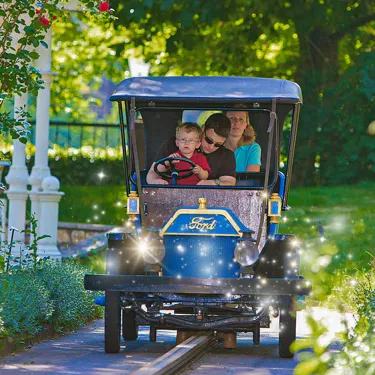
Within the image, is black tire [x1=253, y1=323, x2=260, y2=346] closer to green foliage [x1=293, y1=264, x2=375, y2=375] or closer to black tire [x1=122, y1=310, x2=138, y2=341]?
black tire [x1=122, y1=310, x2=138, y2=341]

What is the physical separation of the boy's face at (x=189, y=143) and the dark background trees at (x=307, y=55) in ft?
29.8

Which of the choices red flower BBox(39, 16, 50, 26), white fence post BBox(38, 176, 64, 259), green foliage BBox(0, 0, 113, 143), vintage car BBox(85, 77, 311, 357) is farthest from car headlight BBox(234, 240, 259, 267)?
white fence post BBox(38, 176, 64, 259)

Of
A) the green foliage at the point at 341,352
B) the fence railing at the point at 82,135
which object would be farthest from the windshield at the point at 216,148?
the fence railing at the point at 82,135

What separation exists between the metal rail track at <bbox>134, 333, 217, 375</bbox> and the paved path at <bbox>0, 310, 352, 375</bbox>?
79mm

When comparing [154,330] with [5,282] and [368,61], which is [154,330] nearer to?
[5,282]

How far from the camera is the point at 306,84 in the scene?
2511 cm

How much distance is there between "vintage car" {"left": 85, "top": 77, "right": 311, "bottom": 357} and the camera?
9.09 m

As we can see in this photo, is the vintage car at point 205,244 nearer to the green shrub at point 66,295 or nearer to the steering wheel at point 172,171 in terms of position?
the steering wheel at point 172,171

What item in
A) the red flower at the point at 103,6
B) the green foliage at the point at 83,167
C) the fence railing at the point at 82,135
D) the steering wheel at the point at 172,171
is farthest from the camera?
the fence railing at the point at 82,135

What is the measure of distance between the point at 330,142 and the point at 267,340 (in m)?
13.9

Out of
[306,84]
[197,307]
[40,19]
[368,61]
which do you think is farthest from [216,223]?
[306,84]

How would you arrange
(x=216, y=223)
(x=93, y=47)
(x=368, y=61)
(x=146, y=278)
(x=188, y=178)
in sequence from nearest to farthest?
(x=146, y=278) < (x=216, y=223) < (x=188, y=178) < (x=368, y=61) < (x=93, y=47)

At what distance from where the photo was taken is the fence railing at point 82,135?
2569 centimetres

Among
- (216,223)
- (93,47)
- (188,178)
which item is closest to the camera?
(216,223)
